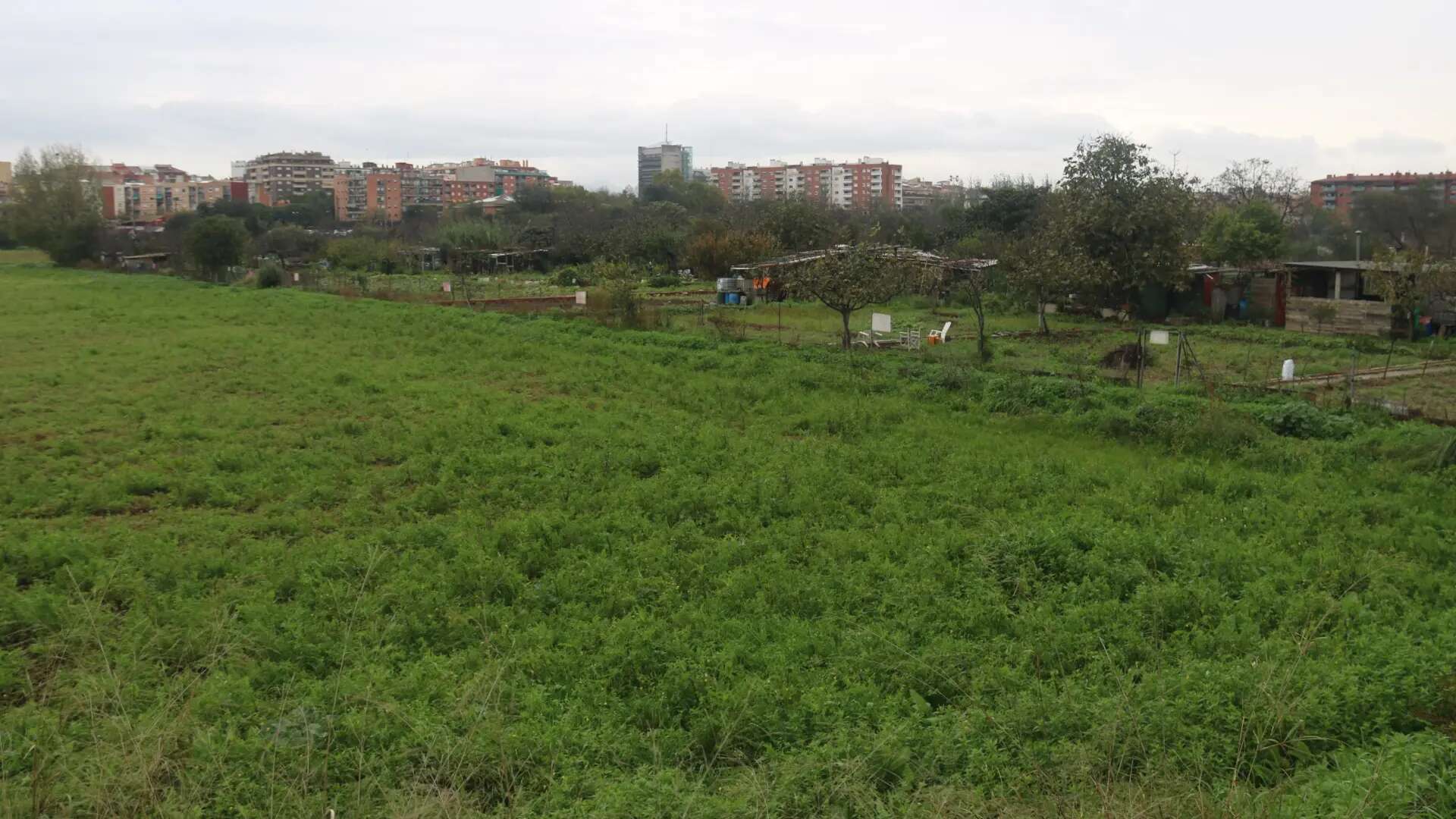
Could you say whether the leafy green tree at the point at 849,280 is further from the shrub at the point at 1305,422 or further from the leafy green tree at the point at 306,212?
the leafy green tree at the point at 306,212

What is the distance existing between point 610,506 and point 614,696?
12.7ft

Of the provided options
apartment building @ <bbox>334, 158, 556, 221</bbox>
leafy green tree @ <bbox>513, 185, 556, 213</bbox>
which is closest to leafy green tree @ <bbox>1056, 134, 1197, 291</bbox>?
leafy green tree @ <bbox>513, 185, 556, 213</bbox>

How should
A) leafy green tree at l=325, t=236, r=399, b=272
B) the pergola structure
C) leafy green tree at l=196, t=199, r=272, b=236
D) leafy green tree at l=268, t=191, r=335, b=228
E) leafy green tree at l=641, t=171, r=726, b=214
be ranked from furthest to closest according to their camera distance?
leafy green tree at l=268, t=191, r=335, b=228, leafy green tree at l=641, t=171, r=726, b=214, leafy green tree at l=196, t=199, r=272, b=236, leafy green tree at l=325, t=236, r=399, b=272, the pergola structure

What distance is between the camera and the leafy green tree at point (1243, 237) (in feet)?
118

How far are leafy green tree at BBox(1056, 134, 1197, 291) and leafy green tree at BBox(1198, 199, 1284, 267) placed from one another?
7218mm

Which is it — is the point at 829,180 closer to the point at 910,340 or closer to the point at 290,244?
the point at 290,244

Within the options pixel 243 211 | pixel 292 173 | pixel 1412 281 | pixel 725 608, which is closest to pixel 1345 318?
pixel 1412 281

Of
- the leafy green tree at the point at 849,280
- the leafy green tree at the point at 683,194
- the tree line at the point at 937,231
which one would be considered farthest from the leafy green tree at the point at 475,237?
the leafy green tree at the point at 849,280

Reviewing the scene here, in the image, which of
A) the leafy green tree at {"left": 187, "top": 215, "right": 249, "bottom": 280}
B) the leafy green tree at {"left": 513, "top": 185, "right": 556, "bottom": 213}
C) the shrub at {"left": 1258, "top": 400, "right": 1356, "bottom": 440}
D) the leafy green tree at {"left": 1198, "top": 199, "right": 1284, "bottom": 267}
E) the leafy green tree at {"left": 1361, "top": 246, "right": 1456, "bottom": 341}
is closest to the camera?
the shrub at {"left": 1258, "top": 400, "right": 1356, "bottom": 440}

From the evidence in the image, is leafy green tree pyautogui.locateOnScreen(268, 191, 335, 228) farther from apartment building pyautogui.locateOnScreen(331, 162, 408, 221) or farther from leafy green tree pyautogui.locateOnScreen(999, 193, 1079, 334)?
leafy green tree pyautogui.locateOnScreen(999, 193, 1079, 334)

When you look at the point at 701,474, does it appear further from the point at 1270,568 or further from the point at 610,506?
the point at 1270,568

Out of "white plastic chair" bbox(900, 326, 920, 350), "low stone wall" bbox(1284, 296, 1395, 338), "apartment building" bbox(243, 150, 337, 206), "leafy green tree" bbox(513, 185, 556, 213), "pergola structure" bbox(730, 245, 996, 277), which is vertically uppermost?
"apartment building" bbox(243, 150, 337, 206)

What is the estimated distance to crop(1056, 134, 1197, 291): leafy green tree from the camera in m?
27.3

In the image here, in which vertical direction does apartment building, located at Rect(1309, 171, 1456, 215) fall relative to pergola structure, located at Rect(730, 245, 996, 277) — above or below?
above
